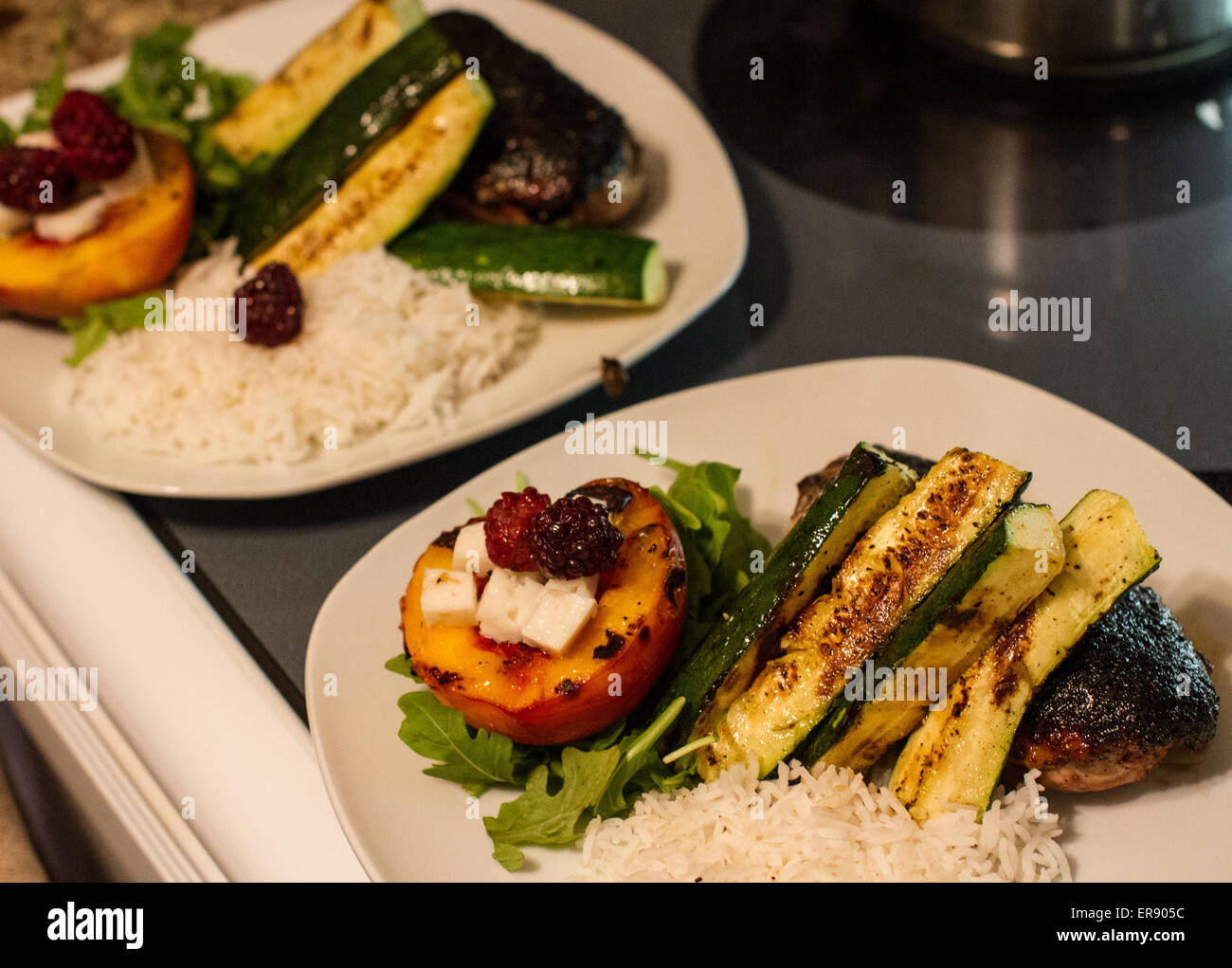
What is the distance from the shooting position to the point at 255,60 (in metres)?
3.59

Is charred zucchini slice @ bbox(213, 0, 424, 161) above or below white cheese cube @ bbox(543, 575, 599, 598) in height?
above

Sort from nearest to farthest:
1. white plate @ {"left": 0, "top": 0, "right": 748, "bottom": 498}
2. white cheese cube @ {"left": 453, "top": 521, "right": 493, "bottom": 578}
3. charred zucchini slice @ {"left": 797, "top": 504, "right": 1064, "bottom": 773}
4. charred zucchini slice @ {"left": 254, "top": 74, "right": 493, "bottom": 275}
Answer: charred zucchini slice @ {"left": 797, "top": 504, "right": 1064, "bottom": 773}
white cheese cube @ {"left": 453, "top": 521, "right": 493, "bottom": 578}
white plate @ {"left": 0, "top": 0, "right": 748, "bottom": 498}
charred zucchini slice @ {"left": 254, "top": 74, "right": 493, "bottom": 275}

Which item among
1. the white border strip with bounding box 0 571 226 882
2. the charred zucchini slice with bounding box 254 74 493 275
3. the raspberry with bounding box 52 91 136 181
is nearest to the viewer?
the white border strip with bounding box 0 571 226 882

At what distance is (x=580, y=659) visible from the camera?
179cm

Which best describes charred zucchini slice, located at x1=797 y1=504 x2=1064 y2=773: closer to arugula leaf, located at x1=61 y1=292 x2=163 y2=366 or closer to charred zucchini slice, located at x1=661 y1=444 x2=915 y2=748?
charred zucchini slice, located at x1=661 y1=444 x2=915 y2=748

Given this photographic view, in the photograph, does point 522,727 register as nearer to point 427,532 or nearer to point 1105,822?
point 427,532

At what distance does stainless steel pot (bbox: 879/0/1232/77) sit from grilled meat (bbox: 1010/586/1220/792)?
1.92m

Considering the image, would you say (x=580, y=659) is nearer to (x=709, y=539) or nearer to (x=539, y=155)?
(x=709, y=539)

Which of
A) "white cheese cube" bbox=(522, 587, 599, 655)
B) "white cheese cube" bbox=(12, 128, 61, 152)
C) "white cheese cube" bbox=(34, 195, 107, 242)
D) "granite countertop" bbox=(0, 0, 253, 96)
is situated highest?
"granite countertop" bbox=(0, 0, 253, 96)

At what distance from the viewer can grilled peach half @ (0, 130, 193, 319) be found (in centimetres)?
276

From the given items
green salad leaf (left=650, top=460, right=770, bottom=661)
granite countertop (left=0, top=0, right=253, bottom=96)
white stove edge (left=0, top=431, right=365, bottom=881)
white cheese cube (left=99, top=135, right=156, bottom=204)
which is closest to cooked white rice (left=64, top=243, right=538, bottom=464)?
white stove edge (left=0, top=431, right=365, bottom=881)

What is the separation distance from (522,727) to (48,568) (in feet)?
4.22
